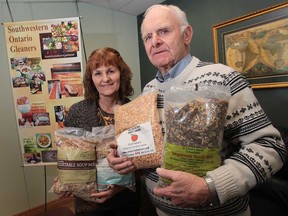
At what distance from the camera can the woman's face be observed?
51.2 inches

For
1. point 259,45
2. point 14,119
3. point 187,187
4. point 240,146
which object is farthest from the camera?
point 14,119

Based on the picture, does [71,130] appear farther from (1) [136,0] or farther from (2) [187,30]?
(1) [136,0]

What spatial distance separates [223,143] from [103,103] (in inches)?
32.0

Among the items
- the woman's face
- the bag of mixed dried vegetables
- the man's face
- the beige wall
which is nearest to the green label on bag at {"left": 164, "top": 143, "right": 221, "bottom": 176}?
the bag of mixed dried vegetables

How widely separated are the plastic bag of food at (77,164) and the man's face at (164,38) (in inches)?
18.9

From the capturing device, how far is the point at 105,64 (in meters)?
1.31

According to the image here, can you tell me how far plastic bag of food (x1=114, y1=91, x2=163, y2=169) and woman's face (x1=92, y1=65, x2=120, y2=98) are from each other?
481 millimetres

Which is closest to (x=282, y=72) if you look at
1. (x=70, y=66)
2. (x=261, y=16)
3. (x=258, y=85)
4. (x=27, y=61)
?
(x=258, y=85)

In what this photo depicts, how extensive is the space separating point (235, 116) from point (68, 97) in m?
1.74

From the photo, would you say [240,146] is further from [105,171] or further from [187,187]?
[105,171]

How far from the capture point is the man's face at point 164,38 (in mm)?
891

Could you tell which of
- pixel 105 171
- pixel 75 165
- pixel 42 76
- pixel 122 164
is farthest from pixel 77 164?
pixel 42 76

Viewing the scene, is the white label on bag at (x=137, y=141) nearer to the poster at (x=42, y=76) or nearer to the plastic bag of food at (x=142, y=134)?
the plastic bag of food at (x=142, y=134)

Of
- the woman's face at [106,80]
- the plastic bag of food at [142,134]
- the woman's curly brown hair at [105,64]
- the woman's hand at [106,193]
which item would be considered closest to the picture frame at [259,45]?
the woman's curly brown hair at [105,64]
